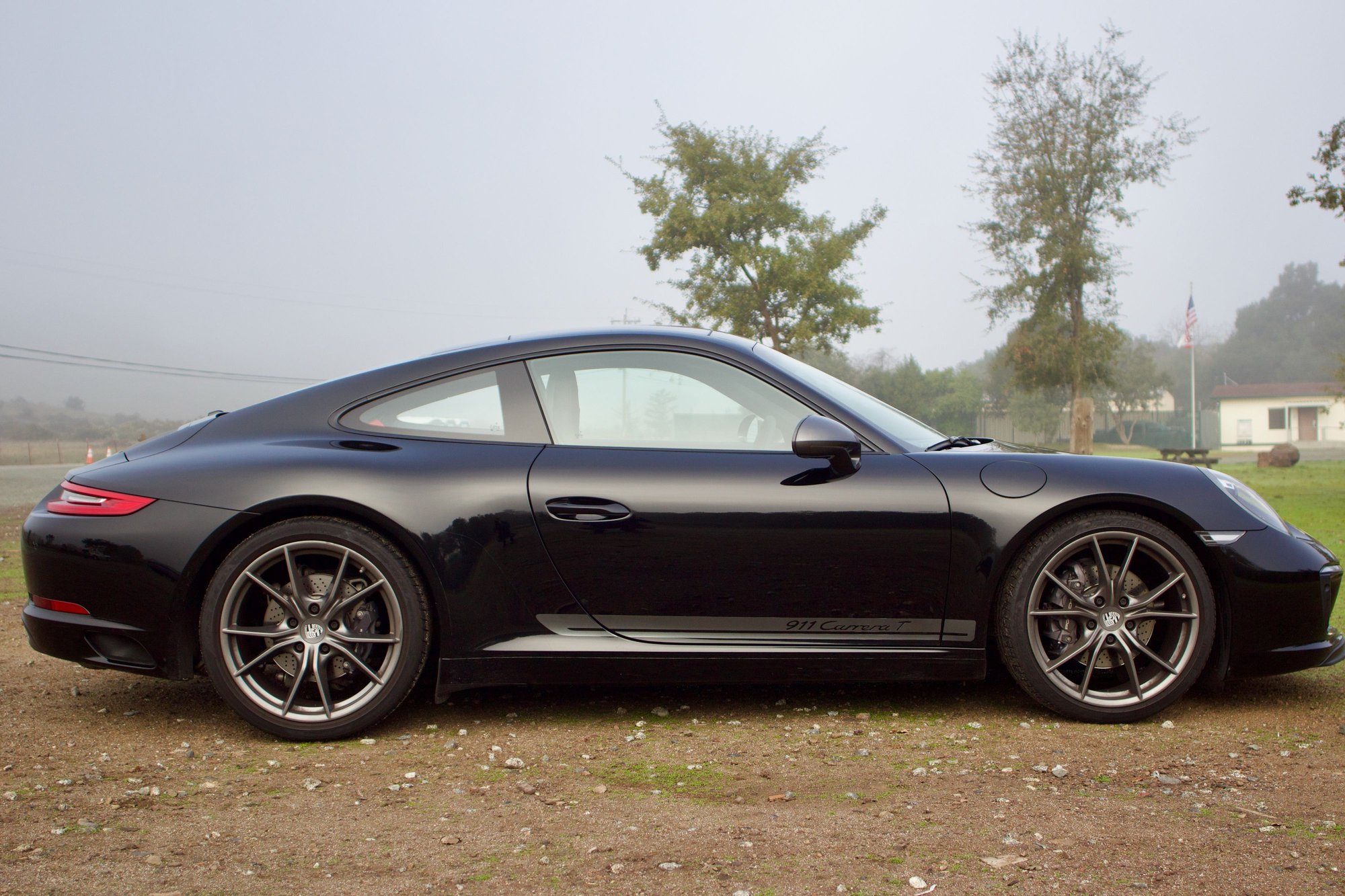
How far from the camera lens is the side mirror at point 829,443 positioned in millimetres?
3377

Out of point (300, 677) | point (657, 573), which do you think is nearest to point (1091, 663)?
point (657, 573)

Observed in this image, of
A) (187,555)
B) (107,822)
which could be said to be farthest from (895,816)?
(187,555)

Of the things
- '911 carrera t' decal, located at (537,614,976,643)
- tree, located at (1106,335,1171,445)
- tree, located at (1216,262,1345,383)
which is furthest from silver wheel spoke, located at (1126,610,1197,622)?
tree, located at (1216,262,1345,383)

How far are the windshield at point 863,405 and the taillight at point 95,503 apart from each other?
2.27 m

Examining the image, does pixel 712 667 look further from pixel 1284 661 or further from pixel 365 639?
pixel 1284 661

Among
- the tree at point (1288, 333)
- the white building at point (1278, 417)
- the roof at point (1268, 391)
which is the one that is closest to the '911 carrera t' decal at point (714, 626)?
the white building at point (1278, 417)

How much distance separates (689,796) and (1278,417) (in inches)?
3021

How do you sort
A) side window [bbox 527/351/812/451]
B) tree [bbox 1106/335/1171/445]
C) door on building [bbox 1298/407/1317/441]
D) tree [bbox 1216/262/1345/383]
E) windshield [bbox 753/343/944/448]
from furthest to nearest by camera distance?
1. tree [bbox 1216/262/1345/383]
2. tree [bbox 1106/335/1171/445]
3. door on building [bbox 1298/407/1317/441]
4. windshield [bbox 753/343/944/448]
5. side window [bbox 527/351/812/451]

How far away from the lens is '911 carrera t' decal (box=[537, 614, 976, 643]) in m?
3.45

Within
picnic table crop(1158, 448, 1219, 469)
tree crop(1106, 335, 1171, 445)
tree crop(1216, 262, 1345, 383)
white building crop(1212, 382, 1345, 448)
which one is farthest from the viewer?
tree crop(1216, 262, 1345, 383)

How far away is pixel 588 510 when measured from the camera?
11.2 feet

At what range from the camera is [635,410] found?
12.0 ft

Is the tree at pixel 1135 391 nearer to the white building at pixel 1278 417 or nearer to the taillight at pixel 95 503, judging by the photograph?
the white building at pixel 1278 417

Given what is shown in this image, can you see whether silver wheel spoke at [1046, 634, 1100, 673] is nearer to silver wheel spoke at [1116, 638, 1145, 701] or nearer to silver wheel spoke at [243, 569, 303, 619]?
silver wheel spoke at [1116, 638, 1145, 701]
